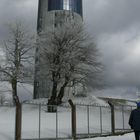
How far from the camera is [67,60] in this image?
4719cm

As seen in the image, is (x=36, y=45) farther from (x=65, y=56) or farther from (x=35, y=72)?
(x=65, y=56)

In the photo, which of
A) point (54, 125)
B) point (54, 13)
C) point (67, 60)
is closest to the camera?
point (54, 125)

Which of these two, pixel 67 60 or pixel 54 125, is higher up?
pixel 67 60

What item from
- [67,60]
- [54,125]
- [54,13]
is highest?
[54,13]

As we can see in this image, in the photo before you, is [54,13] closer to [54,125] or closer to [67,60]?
[67,60]

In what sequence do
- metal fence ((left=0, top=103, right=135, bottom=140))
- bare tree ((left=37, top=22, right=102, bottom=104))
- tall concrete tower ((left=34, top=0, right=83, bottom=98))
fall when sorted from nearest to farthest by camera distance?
metal fence ((left=0, top=103, right=135, bottom=140)) → bare tree ((left=37, top=22, right=102, bottom=104)) → tall concrete tower ((left=34, top=0, right=83, bottom=98))

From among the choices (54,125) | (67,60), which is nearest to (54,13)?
(67,60)

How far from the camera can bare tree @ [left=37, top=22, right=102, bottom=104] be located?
47.4 meters

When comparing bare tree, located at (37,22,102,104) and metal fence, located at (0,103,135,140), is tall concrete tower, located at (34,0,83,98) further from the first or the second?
metal fence, located at (0,103,135,140)

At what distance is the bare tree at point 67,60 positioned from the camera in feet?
156

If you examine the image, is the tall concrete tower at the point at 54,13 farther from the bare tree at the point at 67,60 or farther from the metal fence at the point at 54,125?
the metal fence at the point at 54,125

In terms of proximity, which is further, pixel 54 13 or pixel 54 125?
Answer: pixel 54 13

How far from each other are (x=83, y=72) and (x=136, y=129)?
3353 cm

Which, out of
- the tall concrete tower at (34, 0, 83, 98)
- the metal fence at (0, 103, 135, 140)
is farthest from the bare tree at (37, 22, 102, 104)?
the tall concrete tower at (34, 0, 83, 98)
